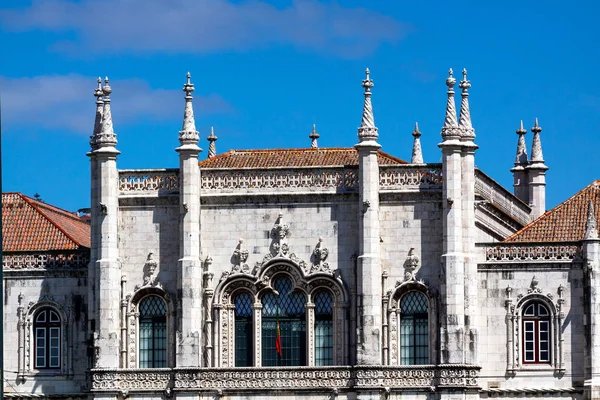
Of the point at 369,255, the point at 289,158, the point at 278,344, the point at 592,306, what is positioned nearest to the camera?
the point at 592,306

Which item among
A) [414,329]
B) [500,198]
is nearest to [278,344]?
[414,329]

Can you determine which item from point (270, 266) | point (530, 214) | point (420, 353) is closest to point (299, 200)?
point (270, 266)

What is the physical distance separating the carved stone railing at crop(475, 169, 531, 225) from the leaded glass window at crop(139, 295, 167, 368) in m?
12.6

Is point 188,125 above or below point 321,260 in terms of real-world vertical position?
above

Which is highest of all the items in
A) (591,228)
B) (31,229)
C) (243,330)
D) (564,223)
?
(31,229)

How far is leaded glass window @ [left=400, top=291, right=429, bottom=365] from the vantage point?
159 ft

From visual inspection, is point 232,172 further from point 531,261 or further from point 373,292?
point 531,261

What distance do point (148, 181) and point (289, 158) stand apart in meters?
5.64

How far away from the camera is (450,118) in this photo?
4872 centimetres

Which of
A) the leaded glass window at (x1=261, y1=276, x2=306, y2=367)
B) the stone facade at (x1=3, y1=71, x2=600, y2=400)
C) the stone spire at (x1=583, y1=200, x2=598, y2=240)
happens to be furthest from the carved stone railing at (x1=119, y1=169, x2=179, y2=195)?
the stone spire at (x1=583, y1=200, x2=598, y2=240)

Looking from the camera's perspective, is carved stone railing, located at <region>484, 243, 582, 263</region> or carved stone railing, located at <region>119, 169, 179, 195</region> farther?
carved stone railing, located at <region>119, 169, 179, 195</region>

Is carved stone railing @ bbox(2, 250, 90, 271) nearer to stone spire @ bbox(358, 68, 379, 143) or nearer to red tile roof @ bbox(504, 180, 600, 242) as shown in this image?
stone spire @ bbox(358, 68, 379, 143)

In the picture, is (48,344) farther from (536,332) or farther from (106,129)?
(536,332)

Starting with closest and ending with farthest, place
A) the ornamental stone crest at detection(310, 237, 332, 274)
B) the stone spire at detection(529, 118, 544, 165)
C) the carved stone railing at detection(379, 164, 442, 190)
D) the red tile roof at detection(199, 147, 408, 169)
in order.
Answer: the carved stone railing at detection(379, 164, 442, 190), the ornamental stone crest at detection(310, 237, 332, 274), the red tile roof at detection(199, 147, 408, 169), the stone spire at detection(529, 118, 544, 165)
